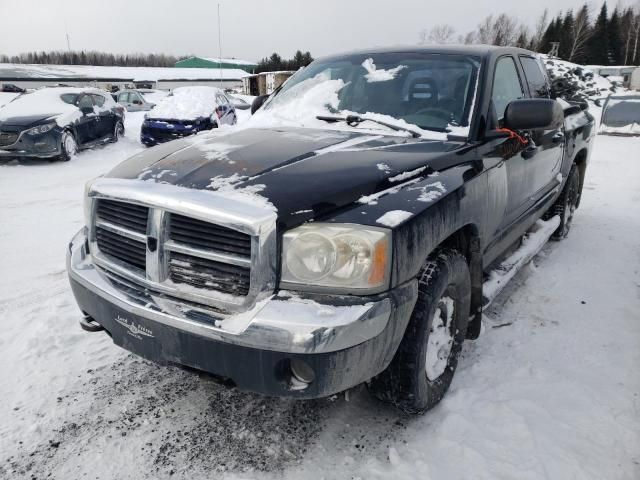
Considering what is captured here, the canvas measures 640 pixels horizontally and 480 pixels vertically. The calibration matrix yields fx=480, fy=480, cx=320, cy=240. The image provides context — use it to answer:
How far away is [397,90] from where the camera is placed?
3039 millimetres

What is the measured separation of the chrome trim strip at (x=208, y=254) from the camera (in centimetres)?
182

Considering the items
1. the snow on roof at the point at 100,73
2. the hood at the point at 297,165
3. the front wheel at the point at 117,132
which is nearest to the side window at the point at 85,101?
the front wheel at the point at 117,132

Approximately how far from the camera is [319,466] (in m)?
2.10

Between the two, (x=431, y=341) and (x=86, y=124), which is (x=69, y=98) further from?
(x=431, y=341)

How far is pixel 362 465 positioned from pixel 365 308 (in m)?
0.81

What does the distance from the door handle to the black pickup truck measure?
0.64 ft

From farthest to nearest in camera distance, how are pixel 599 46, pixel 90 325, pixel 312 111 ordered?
pixel 599 46 → pixel 312 111 → pixel 90 325

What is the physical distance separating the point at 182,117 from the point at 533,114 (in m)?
9.77

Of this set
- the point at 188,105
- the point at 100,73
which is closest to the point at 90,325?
the point at 188,105

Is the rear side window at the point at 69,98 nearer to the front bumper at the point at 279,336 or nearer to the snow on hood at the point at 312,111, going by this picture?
the snow on hood at the point at 312,111

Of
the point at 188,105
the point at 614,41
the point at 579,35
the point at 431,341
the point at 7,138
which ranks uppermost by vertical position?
the point at 579,35

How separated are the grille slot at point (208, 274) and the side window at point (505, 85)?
2.01 metres

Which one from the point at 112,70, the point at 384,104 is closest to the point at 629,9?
the point at 112,70

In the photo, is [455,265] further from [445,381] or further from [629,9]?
[629,9]
